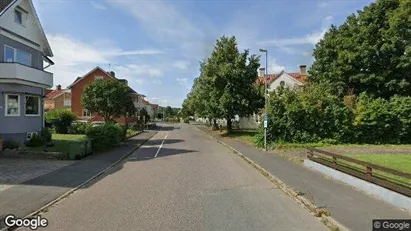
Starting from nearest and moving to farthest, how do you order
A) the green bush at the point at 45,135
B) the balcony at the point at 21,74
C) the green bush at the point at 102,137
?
the balcony at the point at 21,74 < the green bush at the point at 102,137 < the green bush at the point at 45,135

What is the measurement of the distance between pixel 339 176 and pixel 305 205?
4425mm

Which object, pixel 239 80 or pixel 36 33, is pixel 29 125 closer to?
pixel 36 33

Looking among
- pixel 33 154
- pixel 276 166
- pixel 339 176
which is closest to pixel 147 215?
pixel 339 176

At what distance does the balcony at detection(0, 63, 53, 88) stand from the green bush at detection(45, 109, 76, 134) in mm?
15358

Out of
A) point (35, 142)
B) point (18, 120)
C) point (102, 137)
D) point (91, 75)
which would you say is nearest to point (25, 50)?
point (18, 120)

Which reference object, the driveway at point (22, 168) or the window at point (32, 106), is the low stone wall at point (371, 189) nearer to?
the driveway at point (22, 168)

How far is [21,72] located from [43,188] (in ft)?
44.9

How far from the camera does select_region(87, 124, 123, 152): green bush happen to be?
24.2 m

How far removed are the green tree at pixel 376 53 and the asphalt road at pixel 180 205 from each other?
26.3 m

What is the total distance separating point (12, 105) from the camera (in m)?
24.4

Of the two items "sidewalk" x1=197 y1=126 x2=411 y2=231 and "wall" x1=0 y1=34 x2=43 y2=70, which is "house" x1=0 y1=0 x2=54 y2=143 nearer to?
"wall" x1=0 y1=34 x2=43 y2=70

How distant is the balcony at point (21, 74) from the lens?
22.9m
